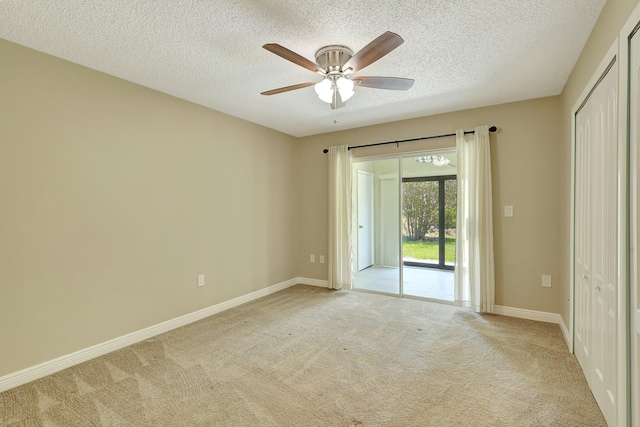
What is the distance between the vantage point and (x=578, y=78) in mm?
2463

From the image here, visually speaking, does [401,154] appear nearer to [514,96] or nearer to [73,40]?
[514,96]

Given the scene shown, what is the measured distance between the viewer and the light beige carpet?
1.87 metres

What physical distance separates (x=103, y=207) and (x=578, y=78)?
422 cm

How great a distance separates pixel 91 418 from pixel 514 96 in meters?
4.66

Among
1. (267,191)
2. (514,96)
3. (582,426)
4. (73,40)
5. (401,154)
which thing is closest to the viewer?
(582,426)

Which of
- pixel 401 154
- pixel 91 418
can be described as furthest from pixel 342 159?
pixel 91 418

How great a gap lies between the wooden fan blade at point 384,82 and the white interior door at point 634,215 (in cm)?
119

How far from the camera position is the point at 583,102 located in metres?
2.29

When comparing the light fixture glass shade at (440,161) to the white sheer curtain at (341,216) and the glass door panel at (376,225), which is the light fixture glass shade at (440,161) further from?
the white sheer curtain at (341,216)

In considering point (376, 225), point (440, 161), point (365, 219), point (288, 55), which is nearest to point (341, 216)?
point (365, 219)

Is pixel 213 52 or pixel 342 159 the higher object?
pixel 213 52

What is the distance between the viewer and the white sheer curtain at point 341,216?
4617 mm

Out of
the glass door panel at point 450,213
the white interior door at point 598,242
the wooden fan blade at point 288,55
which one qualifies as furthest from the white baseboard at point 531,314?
the wooden fan blade at point 288,55

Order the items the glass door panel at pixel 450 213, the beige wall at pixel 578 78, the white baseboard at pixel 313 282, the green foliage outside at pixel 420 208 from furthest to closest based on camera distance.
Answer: the white baseboard at pixel 313 282
the green foliage outside at pixel 420 208
the glass door panel at pixel 450 213
the beige wall at pixel 578 78
